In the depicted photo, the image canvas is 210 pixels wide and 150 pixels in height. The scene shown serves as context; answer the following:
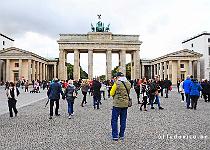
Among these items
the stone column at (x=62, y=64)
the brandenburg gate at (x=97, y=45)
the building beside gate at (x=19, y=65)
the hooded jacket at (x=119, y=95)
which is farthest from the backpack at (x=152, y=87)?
the building beside gate at (x=19, y=65)

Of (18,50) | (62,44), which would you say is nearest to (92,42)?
(62,44)

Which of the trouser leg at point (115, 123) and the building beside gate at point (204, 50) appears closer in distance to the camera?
the trouser leg at point (115, 123)

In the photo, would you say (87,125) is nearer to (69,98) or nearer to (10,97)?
(69,98)

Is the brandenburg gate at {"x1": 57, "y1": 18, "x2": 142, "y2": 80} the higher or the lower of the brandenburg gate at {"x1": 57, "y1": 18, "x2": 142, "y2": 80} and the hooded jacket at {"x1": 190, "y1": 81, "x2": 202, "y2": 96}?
the higher

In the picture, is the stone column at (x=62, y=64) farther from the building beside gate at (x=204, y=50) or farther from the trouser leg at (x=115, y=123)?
the trouser leg at (x=115, y=123)

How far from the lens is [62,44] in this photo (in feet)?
249

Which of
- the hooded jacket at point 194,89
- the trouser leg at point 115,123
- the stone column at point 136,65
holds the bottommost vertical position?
the trouser leg at point 115,123

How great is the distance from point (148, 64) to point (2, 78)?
41.3m

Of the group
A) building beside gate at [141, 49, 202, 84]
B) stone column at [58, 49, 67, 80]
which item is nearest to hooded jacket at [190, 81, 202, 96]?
building beside gate at [141, 49, 202, 84]

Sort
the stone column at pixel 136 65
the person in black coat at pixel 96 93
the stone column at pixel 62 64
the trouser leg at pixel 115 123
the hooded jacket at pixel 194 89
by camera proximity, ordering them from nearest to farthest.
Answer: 1. the trouser leg at pixel 115 123
2. the hooded jacket at pixel 194 89
3. the person in black coat at pixel 96 93
4. the stone column at pixel 62 64
5. the stone column at pixel 136 65

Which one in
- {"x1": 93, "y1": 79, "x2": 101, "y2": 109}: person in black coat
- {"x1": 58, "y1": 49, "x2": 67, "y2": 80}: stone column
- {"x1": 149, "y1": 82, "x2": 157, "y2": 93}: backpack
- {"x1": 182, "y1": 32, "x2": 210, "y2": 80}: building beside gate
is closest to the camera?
{"x1": 149, "y1": 82, "x2": 157, "y2": 93}: backpack

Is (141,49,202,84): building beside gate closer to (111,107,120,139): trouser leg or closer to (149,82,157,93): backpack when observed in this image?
(149,82,157,93): backpack

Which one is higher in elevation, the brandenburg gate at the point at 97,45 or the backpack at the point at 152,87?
the brandenburg gate at the point at 97,45

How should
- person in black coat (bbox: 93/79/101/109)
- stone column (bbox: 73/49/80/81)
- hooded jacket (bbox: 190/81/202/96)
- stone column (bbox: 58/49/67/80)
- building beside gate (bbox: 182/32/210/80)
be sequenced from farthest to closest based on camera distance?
building beside gate (bbox: 182/32/210/80)
stone column (bbox: 58/49/67/80)
stone column (bbox: 73/49/80/81)
person in black coat (bbox: 93/79/101/109)
hooded jacket (bbox: 190/81/202/96)
